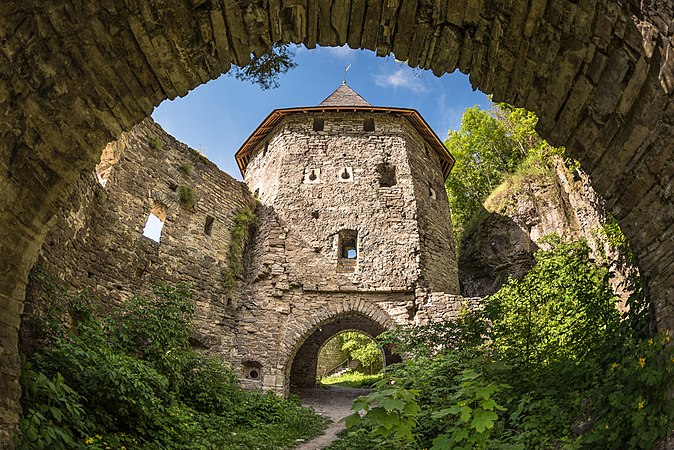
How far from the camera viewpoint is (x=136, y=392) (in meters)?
5.76

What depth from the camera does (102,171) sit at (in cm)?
913

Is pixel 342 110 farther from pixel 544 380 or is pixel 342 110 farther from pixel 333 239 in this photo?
pixel 544 380

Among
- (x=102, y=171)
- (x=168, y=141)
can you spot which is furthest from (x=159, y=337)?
(x=168, y=141)

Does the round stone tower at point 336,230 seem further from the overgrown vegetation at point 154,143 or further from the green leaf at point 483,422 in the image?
the green leaf at point 483,422

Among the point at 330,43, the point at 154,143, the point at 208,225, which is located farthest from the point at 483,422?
the point at 208,225

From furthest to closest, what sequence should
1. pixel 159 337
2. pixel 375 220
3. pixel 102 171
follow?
pixel 375 220 < pixel 102 171 < pixel 159 337

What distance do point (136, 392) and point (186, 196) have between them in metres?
6.20

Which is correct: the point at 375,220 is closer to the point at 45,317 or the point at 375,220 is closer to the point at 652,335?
the point at 45,317

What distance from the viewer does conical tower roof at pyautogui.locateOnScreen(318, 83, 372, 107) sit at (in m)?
16.0

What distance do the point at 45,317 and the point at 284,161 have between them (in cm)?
909

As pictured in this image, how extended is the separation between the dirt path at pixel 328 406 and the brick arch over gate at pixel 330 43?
18.9 ft

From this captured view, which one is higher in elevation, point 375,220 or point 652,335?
point 375,220

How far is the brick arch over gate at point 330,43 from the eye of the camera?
289 cm

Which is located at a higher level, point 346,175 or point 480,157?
point 480,157
